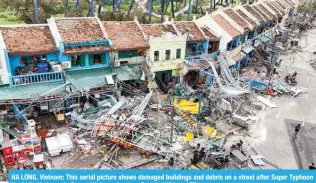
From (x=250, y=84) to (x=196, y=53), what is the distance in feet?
27.5

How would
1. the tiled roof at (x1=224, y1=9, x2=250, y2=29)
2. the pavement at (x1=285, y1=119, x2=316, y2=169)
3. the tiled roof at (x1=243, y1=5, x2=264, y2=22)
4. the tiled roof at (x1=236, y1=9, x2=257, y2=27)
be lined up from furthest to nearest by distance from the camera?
the tiled roof at (x1=243, y1=5, x2=264, y2=22), the tiled roof at (x1=236, y1=9, x2=257, y2=27), the tiled roof at (x1=224, y1=9, x2=250, y2=29), the pavement at (x1=285, y1=119, x2=316, y2=169)

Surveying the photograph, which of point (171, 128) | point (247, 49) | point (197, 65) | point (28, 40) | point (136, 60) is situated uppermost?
point (28, 40)

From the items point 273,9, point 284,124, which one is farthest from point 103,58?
point 273,9

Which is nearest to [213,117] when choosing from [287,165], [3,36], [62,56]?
[287,165]

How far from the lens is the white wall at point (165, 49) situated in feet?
107

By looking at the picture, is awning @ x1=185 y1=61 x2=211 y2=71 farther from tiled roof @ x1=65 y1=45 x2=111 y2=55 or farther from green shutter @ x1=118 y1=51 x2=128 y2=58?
tiled roof @ x1=65 y1=45 x2=111 y2=55

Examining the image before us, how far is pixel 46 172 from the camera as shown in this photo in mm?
11242

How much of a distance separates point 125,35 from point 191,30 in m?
9.21

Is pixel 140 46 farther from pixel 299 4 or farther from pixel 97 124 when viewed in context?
pixel 299 4

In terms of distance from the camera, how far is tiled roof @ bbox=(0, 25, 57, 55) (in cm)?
2744

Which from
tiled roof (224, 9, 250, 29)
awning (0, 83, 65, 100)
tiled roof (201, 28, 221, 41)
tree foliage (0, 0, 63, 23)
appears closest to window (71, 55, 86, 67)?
awning (0, 83, 65, 100)

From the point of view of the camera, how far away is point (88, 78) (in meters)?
29.5

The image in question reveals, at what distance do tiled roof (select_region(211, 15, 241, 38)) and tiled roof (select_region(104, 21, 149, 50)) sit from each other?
12.1 m

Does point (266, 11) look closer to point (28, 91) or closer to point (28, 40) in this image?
point (28, 40)
